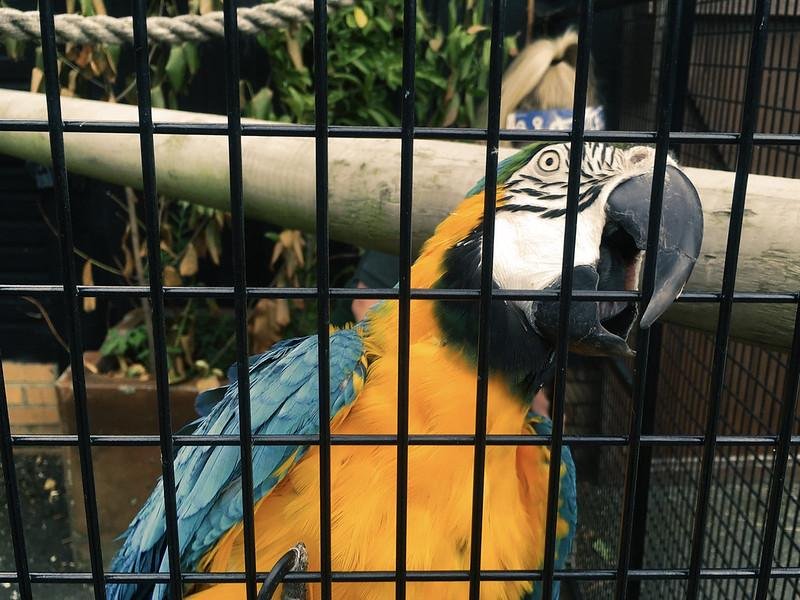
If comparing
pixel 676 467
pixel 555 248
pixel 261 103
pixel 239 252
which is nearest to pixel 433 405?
pixel 555 248

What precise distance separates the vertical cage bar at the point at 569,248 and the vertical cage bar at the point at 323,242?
0.18 m

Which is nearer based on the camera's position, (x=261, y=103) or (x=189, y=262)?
(x=261, y=103)

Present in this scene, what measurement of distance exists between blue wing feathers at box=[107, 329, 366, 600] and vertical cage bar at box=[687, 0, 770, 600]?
0.48 m

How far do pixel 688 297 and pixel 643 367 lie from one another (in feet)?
0.22

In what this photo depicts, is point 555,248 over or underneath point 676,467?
over

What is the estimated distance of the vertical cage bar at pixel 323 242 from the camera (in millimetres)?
520

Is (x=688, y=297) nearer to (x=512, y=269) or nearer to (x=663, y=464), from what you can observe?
(x=512, y=269)

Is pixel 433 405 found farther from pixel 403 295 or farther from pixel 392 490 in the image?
pixel 403 295

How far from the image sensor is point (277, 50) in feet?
9.23

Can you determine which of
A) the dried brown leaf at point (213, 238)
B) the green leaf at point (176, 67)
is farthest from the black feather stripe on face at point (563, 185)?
the dried brown leaf at point (213, 238)

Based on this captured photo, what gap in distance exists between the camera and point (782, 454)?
62 centimetres

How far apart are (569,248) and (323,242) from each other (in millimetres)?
186

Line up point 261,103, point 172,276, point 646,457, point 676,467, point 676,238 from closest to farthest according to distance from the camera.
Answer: point 676,238 < point 646,457 < point 676,467 < point 261,103 < point 172,276

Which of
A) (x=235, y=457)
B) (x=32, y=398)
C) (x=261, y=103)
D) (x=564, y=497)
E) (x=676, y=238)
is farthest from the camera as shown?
(x=32, y=398)
